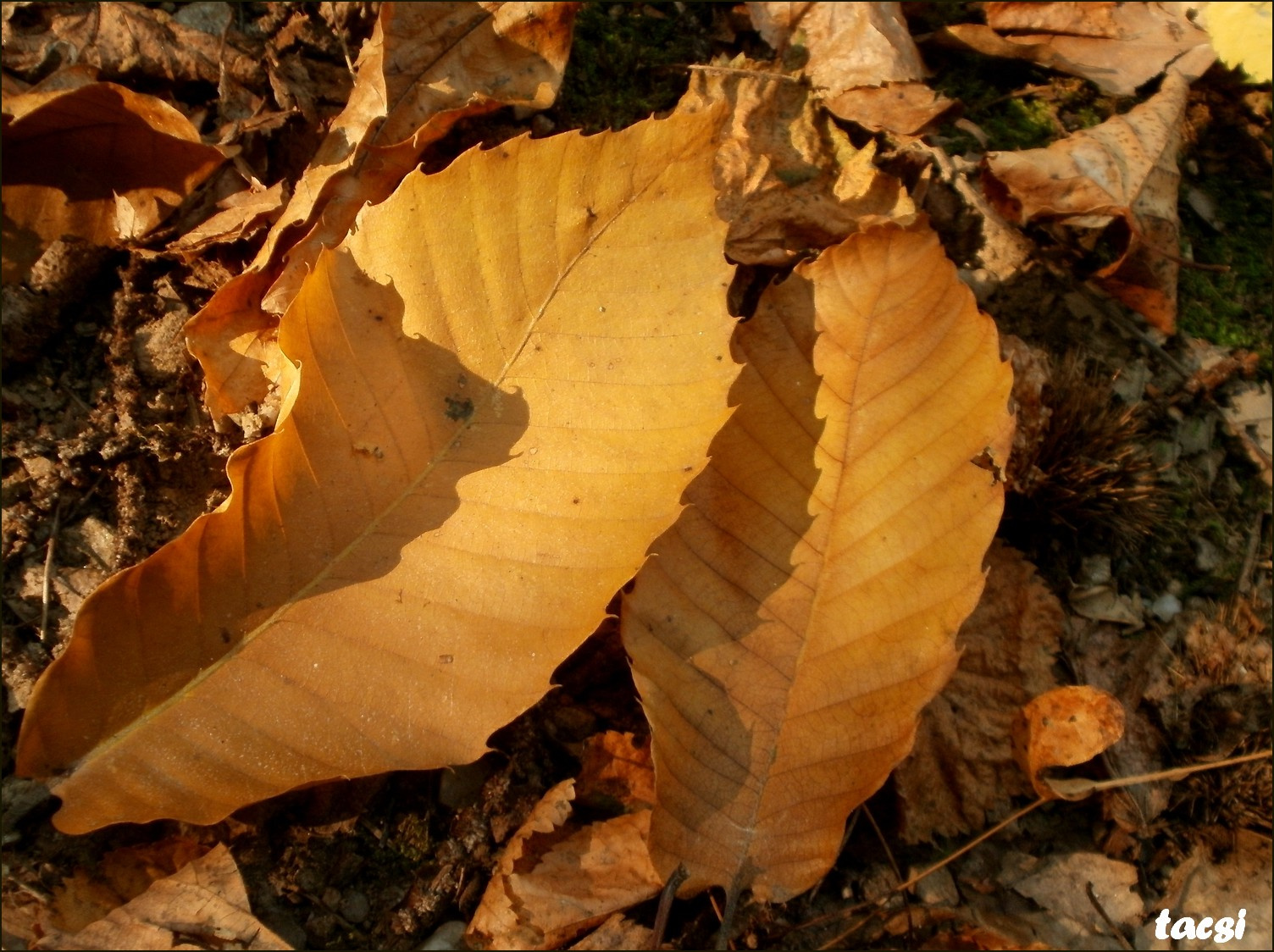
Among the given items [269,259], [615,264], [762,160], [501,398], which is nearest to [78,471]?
[269,259]

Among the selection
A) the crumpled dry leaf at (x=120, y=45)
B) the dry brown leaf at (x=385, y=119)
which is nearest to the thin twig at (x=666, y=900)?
the dry brown leaf at (x=385, y=119)

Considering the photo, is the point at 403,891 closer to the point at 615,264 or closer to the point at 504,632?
the point at 504,632

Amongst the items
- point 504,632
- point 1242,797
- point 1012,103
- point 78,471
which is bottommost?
point 1242,797

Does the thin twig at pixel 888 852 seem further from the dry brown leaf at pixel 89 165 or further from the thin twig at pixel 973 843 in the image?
the dry brown leaf at pixel 89 165

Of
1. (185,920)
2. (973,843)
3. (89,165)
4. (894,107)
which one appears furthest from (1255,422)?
(89,165)

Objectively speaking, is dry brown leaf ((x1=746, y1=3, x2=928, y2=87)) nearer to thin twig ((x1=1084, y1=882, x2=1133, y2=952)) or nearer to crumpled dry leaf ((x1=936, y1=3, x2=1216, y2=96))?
crumpled dry leaf ((x1=936, y1=3, x2=1216, y2=96))

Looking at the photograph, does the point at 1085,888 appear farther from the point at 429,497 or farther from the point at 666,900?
the point at 429,497
